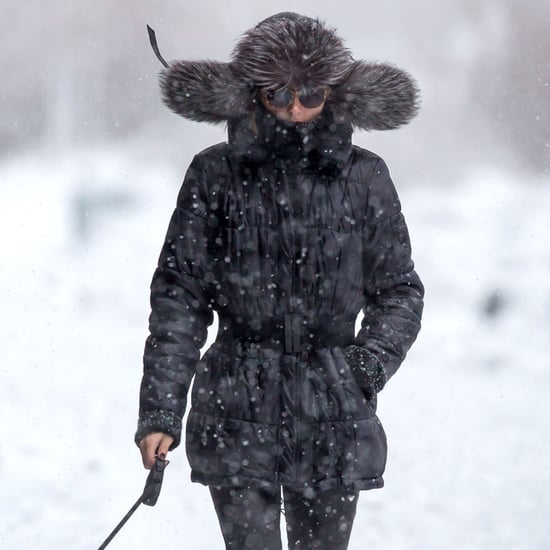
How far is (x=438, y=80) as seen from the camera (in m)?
14.2

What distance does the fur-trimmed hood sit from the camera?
317 cm

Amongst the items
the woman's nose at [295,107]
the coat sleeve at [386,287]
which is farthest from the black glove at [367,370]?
the woman's nose at [295,107]

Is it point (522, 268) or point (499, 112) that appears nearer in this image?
point (522, 268)

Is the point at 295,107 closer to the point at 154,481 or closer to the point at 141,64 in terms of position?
the point at 154,481

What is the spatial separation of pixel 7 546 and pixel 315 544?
210 cm

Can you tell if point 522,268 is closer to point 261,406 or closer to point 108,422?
point 108,422

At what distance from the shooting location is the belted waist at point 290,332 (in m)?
3.28

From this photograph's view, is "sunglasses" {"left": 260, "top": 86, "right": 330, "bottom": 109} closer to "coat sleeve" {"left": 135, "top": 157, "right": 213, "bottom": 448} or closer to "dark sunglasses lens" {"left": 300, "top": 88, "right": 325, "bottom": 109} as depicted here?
"dark sunglasses lens" {"left": 300, "top": 88, "right": 325, "bottom": 109}

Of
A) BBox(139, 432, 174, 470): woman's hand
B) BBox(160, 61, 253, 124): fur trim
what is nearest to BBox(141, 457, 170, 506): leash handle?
BBox(139, 432, 174, 470): woman's hand

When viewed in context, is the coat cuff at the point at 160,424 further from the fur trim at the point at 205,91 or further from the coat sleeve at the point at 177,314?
the fur trim at the point at 205,91

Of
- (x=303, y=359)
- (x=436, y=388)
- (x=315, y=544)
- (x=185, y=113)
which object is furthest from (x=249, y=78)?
(x=436, y=388)

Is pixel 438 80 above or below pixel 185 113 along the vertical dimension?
above

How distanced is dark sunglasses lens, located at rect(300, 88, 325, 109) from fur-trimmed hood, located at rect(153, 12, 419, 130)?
0.08 ft

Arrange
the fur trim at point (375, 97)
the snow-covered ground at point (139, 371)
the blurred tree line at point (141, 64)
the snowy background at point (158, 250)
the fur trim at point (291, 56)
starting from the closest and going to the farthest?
the fur trim at point (291, 56) → the fur trim at point (375, 97) → the snow-covered ground at point (139, 371) → the snowy background at point (158, 250) → the blurred tree line at point (141, 64)
